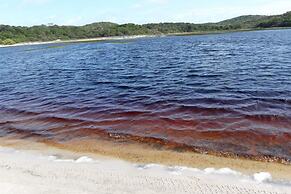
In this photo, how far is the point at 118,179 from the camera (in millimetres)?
9172

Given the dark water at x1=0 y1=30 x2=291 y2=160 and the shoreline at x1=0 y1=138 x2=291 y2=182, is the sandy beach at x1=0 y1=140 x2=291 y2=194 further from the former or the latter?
the dark water at x1=0 y1=30 x2=291 y2=160

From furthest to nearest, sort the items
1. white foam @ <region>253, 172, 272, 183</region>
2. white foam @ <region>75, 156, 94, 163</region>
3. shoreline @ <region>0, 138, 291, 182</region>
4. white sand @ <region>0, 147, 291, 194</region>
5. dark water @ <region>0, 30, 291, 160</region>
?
dark water @ <region>0, 30, 291, 160</region> < white foam @ <region>75, 156, 94, 163</region> < shoreline @ <region>0, 138, 291, 182</region> < white foam @ <region>253, 172, 272, 183</region> < white sand @ <region>0, 147, 291, 194</region>

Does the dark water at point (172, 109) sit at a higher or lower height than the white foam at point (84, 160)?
lower

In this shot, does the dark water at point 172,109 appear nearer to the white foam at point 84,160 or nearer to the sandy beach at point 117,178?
the sandy beach at point 117,178

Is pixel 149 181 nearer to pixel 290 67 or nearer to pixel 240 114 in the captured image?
pixel 240 114

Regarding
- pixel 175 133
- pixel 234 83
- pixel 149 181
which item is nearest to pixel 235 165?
pixel 149 181

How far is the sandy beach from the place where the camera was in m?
8.42

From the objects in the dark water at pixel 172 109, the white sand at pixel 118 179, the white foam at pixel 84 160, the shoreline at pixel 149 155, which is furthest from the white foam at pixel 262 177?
the white foam at pixel 84 160

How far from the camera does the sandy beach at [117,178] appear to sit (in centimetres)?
842

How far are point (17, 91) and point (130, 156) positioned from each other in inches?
707

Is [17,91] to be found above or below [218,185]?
below

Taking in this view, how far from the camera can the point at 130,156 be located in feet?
37.4

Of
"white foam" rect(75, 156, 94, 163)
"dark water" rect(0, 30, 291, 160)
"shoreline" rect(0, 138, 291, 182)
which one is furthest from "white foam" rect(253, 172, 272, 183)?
"white foam" rect(75, 156, 94, 163)

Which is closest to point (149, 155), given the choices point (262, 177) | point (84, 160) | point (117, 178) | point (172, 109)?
point (84, 160)
